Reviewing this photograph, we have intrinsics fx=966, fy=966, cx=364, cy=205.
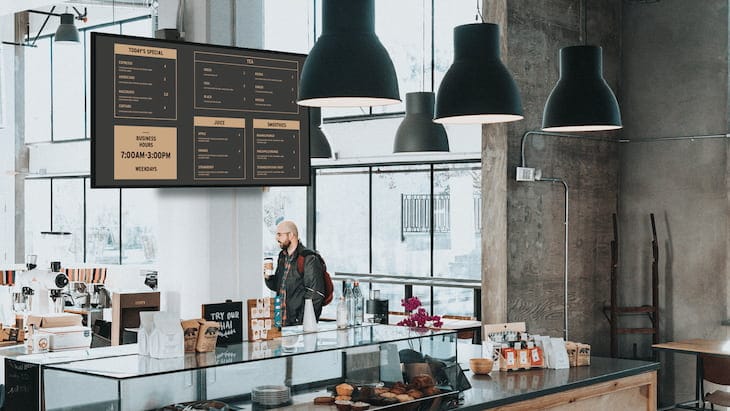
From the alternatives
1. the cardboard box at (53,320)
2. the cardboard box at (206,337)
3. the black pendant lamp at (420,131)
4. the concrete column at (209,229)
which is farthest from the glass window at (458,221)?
the cardboard box at (206,337)

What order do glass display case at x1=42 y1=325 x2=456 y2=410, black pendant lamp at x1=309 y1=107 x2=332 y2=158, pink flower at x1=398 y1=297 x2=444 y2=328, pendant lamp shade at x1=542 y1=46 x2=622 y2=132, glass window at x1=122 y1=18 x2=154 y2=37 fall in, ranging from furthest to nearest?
glass window at x1=122 y1=18 x2=154 y2=37, black pendant lamp at x1=309 y1=107 x2=332 y2=158, pink flower at x1=398 y1=297 x2=444 y2=328, pendant lamp shade at x1=542 y1=46 x2=622 y2=132, glass display case at x1=42 y1=325 x2=456 y2=410

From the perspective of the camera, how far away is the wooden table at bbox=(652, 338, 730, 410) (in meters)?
7.42

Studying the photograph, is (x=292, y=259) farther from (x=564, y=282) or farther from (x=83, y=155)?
(x=83, y=155)

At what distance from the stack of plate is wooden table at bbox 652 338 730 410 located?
15.0 feet

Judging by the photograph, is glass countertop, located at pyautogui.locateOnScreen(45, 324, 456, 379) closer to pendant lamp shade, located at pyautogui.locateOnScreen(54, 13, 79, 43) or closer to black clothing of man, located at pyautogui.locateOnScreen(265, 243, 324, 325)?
black clothing of man, located at pyautogui.locateOnScreen(265, 243, 324, 325)

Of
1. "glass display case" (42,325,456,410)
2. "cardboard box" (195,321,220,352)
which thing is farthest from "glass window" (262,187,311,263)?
"cardboard box" (195,321,220,352)

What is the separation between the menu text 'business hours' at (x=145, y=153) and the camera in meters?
4.62

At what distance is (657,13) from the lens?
8500 millimetres

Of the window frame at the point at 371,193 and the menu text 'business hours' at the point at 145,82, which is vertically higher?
the menu text 'business hours' at the point at 145,82

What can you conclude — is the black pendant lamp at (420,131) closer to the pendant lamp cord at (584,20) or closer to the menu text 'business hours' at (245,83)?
the pendant lamp cord at (584,20)

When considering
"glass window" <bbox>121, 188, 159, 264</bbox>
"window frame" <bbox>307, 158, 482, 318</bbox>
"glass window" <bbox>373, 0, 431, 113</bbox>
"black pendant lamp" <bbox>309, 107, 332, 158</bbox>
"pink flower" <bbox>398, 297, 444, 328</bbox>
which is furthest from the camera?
"glass window" <bbox>121, 188, 159, 264</bbox>

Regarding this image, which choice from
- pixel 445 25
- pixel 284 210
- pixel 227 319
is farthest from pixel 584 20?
pixel 284 210

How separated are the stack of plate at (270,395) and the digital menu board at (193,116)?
140cm

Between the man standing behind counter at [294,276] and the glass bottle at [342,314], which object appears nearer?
the glass bottle at [342,314]
